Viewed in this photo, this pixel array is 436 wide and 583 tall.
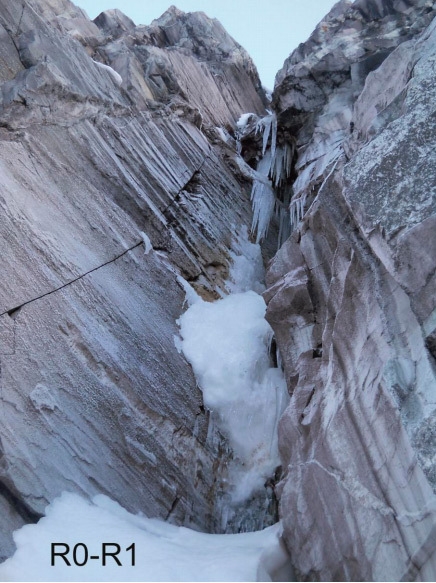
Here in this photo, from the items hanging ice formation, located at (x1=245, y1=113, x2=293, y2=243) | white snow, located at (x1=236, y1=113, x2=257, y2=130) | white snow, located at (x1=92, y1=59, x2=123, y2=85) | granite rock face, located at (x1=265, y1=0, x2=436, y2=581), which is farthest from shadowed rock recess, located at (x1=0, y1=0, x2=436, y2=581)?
white snow, located at (x1=236, y1=113, x2=257, y2=130)

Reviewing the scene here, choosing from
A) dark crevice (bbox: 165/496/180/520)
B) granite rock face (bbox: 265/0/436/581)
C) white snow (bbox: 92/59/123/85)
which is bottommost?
dark crevice (bbox: 165/496/180/520)

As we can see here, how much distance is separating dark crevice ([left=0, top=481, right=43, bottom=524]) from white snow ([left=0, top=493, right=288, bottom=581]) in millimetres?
115

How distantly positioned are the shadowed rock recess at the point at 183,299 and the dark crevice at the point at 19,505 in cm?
2

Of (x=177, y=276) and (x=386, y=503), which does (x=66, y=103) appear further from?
(x=386, y=503)

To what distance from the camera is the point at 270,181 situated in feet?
41.9

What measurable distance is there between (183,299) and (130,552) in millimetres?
3938

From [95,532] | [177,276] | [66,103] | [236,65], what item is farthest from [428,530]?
[236,65]

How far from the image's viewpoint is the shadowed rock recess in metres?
4.34

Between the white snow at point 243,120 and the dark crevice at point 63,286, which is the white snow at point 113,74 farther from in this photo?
the white snow at point 243,120

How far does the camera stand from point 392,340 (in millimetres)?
4496

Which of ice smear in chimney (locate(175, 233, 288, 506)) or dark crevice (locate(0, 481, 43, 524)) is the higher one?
dark crevice (locate(0, 481, 43, 524))

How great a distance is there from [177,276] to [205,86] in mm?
7652

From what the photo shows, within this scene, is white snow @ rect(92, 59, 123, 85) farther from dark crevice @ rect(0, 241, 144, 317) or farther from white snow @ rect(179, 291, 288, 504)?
white snow @ rect(179, 291, 288, 504)

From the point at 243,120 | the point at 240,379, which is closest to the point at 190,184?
the point at 240,379
